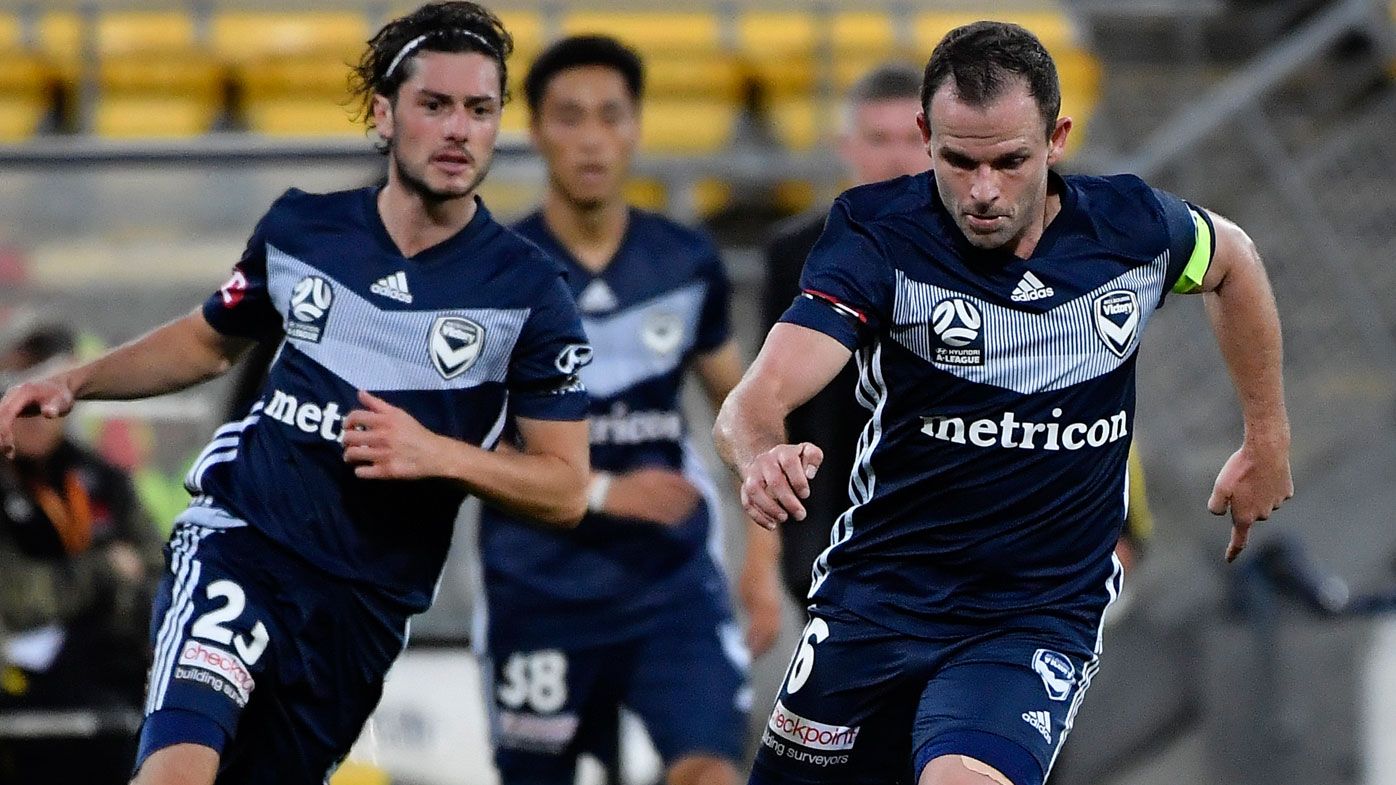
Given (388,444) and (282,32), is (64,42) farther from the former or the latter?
(388,444)

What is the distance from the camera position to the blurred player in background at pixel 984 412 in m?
4.09

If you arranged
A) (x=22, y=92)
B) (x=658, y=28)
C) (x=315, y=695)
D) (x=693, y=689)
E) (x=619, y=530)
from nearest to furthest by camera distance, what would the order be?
1. (x=315, y=695)
2. (x=693, y=689)
3. (x=619, y=530)
4. (x=22, y=92)
5. (x=658, y=28)

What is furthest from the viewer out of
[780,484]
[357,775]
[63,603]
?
[63,603]

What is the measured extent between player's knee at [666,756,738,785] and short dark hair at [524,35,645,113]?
207 cm

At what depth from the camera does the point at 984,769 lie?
13.2 ft

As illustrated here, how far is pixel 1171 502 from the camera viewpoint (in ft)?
→ 32.3

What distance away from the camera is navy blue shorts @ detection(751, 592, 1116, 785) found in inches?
163

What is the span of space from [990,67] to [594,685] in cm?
271

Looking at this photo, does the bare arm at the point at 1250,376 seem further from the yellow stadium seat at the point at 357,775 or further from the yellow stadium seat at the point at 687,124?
the yellow stadium seat at the point at 687,124

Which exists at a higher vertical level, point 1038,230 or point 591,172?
point 1038,230

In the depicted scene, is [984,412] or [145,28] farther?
[145,28]

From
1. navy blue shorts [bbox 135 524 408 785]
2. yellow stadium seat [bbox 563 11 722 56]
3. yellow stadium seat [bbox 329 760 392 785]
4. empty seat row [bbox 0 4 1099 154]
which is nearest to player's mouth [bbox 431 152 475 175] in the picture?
navy blue shorts [bbox 135 524 408 785]

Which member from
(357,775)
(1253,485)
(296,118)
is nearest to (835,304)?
(1253,485)

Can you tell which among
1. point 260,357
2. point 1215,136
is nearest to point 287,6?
point 1215,136
